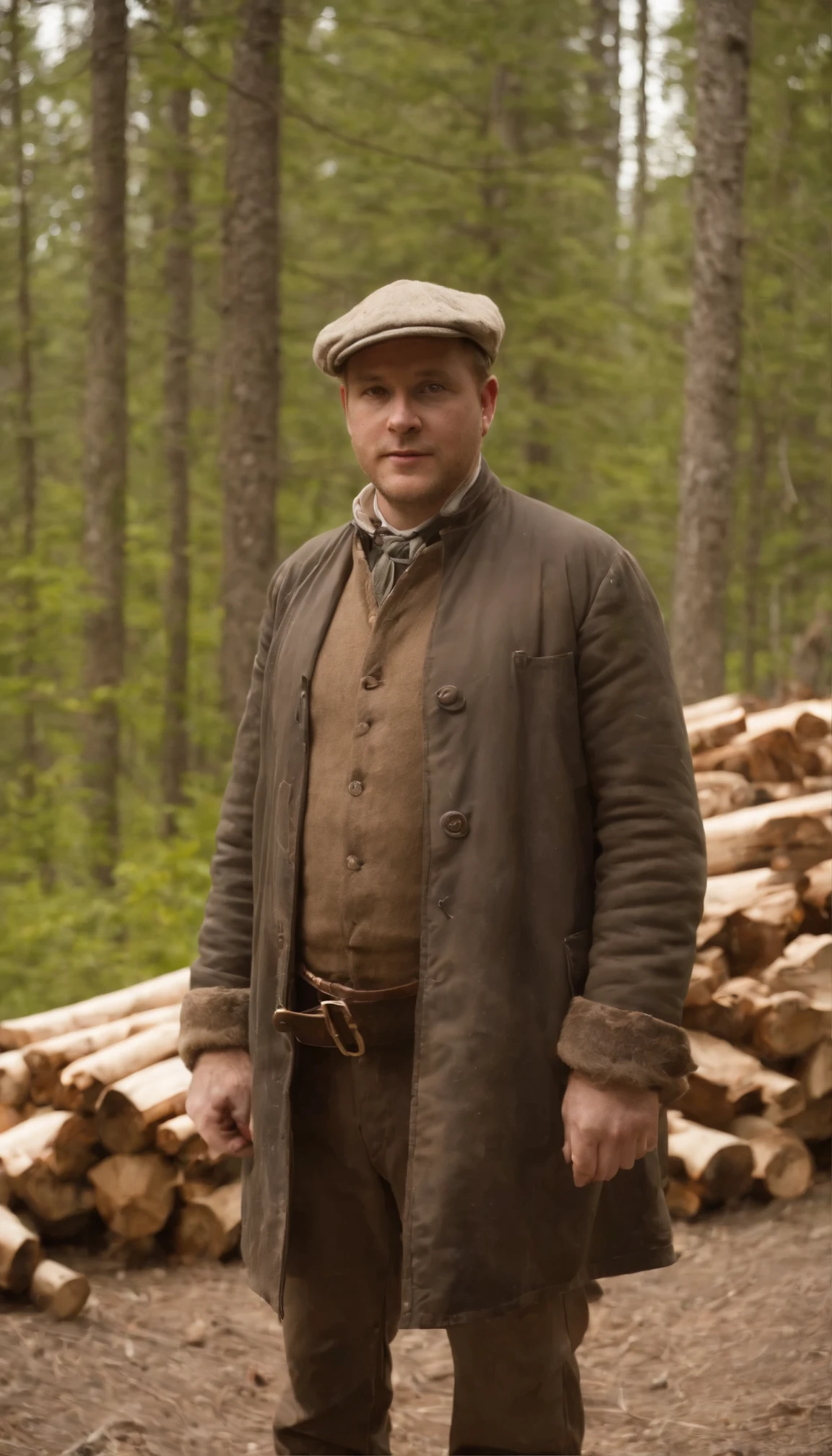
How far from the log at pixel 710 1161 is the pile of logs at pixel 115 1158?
1.65 m

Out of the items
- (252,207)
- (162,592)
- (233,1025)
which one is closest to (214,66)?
(252,207)

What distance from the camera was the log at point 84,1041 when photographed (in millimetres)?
4984

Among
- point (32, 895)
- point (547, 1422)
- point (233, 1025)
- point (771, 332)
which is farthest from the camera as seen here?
point (771, 332)

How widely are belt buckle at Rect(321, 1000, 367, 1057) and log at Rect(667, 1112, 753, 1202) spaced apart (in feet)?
8.33

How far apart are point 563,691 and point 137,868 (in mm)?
7634

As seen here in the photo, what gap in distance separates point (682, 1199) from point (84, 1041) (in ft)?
7.68

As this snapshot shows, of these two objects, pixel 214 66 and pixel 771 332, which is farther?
pixel 771 332

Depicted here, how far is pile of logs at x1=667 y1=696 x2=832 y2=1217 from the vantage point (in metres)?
5.07

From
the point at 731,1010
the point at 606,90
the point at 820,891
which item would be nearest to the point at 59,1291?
the point at 731,1010

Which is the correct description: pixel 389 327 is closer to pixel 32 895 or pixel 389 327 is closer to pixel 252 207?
pixel 252 207

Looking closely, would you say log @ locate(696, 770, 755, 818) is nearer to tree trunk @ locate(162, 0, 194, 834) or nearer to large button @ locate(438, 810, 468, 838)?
large button @ locate(438, 810, 468, 838)

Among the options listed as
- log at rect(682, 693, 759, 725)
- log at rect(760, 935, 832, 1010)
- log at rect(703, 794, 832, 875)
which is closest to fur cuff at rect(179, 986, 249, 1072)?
log at rect(760, 935, 832, 1010)

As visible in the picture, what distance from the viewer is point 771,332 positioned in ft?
47.9

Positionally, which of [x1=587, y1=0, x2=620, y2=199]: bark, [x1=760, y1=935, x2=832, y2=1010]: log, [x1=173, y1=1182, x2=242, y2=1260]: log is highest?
[x1=587, y1=0, x2=620, y2=199]: bark
